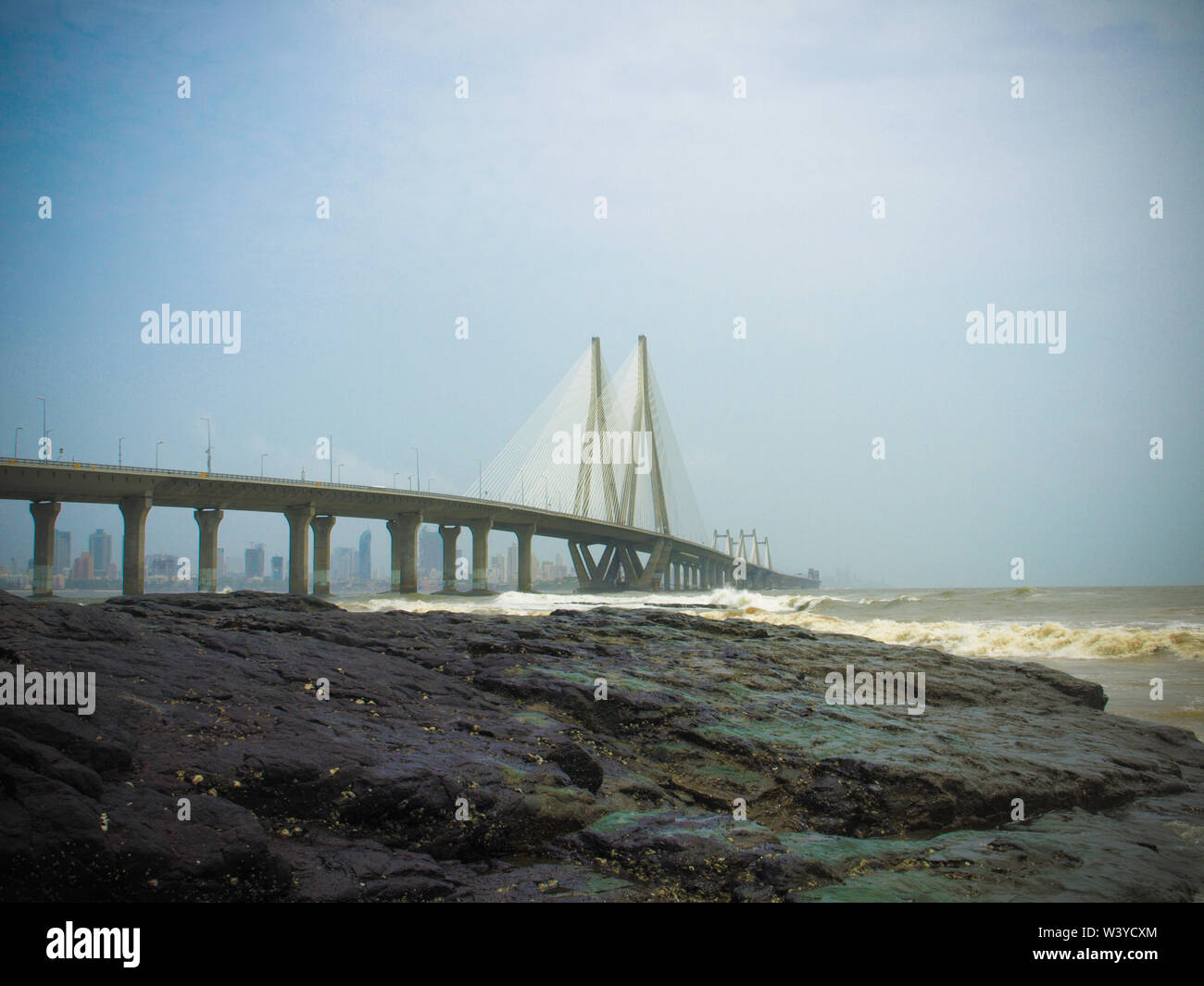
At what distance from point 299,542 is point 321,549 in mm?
3069

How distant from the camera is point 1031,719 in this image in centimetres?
907

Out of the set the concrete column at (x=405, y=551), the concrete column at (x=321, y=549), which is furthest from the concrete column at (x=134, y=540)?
the concrete column at (x=405, y=551)

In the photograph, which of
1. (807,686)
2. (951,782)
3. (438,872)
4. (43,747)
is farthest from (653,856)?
(807,686)

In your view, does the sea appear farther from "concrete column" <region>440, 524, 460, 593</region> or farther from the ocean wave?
"concrete column" <region>440, 524, 460, 593</region>

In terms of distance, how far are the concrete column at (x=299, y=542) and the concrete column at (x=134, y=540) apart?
10.2 metres

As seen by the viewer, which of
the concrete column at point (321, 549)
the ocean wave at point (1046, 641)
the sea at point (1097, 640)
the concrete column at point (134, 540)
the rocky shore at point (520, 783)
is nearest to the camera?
the rocky shore at point (520, 783)

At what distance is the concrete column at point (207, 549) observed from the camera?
5534cm

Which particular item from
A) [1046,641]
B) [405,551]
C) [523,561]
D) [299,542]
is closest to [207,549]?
Result: [299,542]

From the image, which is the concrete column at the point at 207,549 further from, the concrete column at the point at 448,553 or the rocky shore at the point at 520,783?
the rocky shore at the point at 520,783

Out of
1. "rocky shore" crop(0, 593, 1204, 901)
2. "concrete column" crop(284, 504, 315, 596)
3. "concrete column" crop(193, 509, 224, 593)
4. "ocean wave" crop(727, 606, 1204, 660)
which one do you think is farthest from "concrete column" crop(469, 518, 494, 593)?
"rocky shore" crop(0, 593, 1204, 901)

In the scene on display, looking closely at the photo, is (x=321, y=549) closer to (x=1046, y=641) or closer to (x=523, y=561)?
(x=523, y=561)

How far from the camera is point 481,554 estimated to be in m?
68.6

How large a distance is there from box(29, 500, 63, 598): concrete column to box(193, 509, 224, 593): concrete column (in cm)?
879
